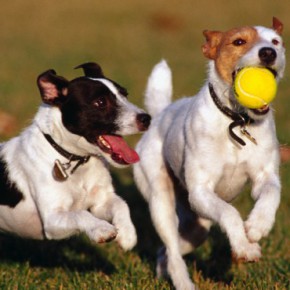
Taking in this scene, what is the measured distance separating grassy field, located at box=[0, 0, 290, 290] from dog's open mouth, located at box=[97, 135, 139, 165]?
3.30ft

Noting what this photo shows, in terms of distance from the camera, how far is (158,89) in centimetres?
775

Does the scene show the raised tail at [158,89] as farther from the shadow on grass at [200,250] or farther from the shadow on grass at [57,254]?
the shadow on grass at [57,254]

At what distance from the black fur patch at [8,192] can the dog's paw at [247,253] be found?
210 cm

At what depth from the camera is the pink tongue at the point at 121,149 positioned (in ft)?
19.9

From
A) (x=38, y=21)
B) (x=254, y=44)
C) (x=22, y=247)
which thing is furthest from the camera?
(x=38, y=21)

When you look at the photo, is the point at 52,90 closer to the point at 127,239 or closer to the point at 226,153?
the point at 127,239

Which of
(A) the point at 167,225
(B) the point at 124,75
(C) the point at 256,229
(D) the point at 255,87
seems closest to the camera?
(C) the point at 256,229

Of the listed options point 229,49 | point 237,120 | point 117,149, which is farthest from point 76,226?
point 229,49

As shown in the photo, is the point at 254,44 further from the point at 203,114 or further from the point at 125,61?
the point at 125,61

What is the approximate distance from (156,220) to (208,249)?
1126 millimetres

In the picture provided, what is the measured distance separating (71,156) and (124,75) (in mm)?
13370

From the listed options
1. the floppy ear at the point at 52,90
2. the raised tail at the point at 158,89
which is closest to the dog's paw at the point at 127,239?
the floppy ear at the point at 52,90

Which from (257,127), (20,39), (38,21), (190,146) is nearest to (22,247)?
(190,146)

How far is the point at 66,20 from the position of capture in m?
29.1
